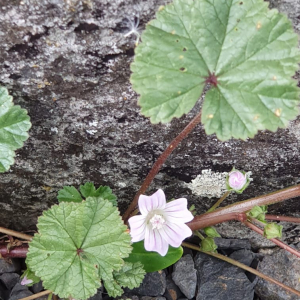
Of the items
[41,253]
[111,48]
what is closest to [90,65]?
Answer: [111,48]

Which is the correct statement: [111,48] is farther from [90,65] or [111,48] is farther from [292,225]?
[292,225]

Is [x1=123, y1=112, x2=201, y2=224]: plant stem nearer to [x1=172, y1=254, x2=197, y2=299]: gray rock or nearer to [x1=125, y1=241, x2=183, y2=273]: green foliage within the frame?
[x1=125, y1=241, x2=183, y2=273]: green foliage

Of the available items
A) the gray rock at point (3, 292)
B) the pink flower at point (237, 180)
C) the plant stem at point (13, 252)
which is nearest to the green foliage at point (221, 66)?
the pink flower at point (237, 180)

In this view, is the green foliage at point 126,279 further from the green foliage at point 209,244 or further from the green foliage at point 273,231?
the green foliage at point 273,231

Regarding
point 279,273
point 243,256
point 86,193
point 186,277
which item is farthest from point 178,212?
point 279,273

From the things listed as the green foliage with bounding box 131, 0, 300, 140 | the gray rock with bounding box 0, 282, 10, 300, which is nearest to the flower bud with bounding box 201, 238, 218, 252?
the green foliage with bounding box 131, 0, 300, 140

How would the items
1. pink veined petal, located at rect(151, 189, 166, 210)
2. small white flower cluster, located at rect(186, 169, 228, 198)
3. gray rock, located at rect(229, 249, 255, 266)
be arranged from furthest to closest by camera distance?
gray rock, located at rect(229, 249, 255, 266)
small white flower cluster, located at rect(186, 169, 228, 198)
pink veined petal, located at rect(151, 189, 166, 210)

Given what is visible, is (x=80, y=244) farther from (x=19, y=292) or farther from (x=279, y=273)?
(x=279, y=273)
